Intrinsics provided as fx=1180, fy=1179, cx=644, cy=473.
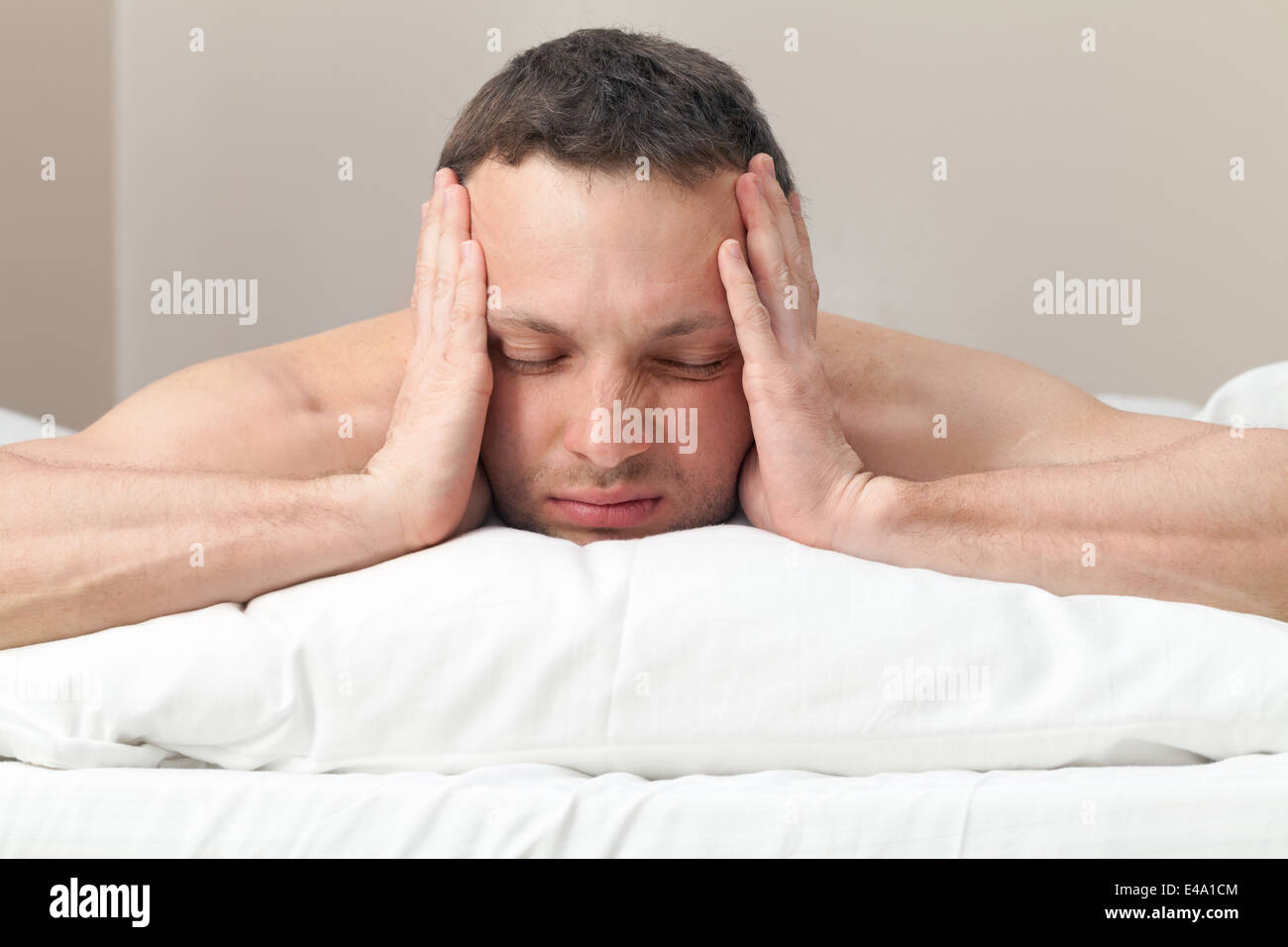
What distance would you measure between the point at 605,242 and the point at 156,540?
0.54m

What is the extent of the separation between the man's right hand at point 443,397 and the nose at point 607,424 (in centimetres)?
10

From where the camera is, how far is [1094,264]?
8.86 ft

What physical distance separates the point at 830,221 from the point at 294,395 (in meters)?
1.62

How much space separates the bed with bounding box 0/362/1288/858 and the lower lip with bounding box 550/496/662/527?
271 mm

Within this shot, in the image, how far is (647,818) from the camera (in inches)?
32.7

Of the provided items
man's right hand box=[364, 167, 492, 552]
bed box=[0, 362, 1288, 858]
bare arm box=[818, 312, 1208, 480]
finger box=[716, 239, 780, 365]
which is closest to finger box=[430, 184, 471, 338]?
man's right hand box=[364, 167, 492, 552]

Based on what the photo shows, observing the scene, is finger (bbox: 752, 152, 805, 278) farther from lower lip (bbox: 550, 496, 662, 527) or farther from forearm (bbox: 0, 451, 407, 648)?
forearm (bbox: 0, 451, 407, 648)

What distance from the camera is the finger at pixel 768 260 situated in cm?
130

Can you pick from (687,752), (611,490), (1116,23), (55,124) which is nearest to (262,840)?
(687,752)

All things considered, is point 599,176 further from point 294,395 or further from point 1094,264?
point 1094,264

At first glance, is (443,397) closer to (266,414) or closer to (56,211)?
(266,414)

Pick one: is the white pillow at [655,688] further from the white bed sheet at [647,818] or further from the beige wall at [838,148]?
the beige wall at [838,148]

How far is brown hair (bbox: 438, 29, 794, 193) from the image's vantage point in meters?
1.31

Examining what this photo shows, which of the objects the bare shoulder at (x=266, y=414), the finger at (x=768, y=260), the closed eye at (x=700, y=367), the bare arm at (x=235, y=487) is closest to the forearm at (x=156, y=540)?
the bare arm at (x=235, y=487)
